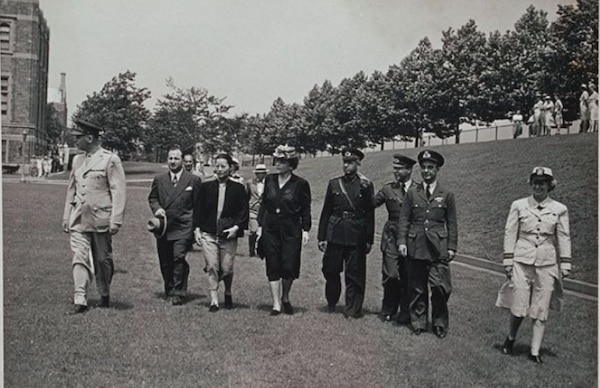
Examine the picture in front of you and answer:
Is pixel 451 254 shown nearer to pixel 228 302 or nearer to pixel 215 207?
pixel 228 302

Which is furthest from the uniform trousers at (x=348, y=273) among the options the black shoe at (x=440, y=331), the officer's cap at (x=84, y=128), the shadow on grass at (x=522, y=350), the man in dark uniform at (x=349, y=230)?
the officer's cap at (x=84, y=128)

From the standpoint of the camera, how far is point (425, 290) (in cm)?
512

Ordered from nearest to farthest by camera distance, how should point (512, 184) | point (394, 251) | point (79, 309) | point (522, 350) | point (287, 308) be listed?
point (522, 350)
point (79, 309)
point (287, 308)
point (394, 251)
point (512, 184)

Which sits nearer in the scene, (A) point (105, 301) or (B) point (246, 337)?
(B) point (246, 337)

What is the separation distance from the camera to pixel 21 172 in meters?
5.64

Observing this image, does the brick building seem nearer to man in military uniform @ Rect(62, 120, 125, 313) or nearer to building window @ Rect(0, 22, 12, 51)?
building window @ Rect(0, 22, 12, 51)

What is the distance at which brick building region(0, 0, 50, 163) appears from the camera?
14.4 ft

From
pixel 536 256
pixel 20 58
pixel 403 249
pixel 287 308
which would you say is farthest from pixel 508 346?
pixel 20 58

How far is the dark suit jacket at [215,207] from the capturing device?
5.55 metres

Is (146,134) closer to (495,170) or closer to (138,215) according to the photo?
(495,170)

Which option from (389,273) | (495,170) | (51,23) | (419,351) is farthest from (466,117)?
(51,23)

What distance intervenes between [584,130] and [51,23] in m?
4.64

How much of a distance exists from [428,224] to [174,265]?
2.45 metres

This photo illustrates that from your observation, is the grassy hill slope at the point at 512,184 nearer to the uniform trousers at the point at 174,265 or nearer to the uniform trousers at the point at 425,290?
the uniform trousers at the point at 425,290
